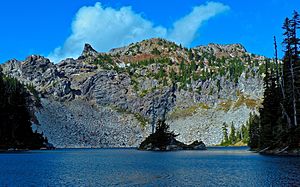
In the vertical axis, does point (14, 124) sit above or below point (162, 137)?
above

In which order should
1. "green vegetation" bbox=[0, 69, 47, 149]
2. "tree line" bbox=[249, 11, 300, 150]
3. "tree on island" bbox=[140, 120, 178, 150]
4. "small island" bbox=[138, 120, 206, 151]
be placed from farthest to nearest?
"small island" bbox=[138, 120, 206, 151] → "tree on island" bbox=[140, 120, 178, 150] → "green vegetation" bbox=[0, 69, 47, 149] → "tree line" bbox=[249, 11, 300, 150]

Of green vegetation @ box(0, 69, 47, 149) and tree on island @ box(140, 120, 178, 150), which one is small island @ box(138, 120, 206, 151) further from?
green vegetation @ box(0, 69, 47, 149)

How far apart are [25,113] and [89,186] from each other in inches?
4905

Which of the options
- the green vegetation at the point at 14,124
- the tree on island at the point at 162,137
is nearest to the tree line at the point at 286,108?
the tree on island at the point at 162,137

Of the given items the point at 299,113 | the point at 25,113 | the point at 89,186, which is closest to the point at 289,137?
the point at 299,113

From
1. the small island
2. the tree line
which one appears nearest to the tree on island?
the small island

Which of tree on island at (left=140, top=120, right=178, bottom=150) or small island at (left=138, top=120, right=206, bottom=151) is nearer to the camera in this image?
tree on island at (left=140, top=120, right=178, bottom=150)

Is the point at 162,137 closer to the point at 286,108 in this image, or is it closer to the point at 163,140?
the point at 163,140

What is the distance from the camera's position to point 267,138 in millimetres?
90375

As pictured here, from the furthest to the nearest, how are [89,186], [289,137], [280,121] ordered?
1. [280,121]
2. [289,137]
3. [89,186]

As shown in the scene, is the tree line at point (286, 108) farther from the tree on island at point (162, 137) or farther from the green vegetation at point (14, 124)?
the green vegetation at point (14, 124)

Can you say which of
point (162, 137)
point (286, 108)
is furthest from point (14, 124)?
point (286, 108)

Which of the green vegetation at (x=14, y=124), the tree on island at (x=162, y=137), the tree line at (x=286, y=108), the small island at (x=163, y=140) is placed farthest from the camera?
the small island at (x=163, y=140)

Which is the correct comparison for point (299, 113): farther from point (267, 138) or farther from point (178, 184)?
point (178, 184)
